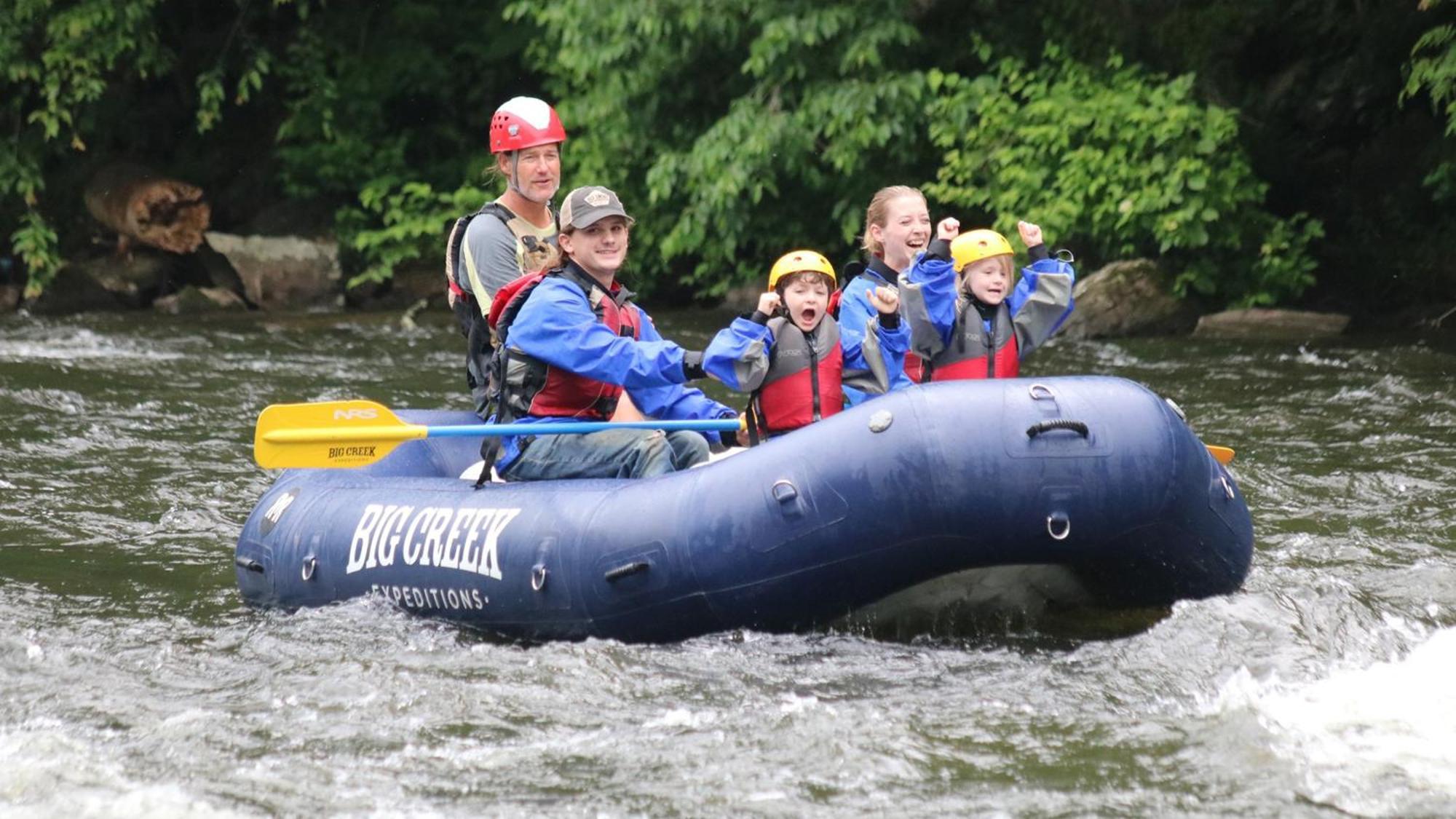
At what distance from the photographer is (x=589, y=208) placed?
4.90 meters

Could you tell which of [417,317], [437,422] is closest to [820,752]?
[437,422]

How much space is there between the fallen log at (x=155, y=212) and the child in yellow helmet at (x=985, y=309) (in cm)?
1049

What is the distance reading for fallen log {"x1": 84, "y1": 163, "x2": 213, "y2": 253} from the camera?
14.5 meters

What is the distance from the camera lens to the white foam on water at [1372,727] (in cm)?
349

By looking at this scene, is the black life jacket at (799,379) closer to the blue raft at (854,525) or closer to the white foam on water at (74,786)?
the blue raft at (854,525)

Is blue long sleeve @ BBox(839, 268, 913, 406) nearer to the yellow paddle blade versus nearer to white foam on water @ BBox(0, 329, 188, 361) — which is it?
the yellow paddle blade

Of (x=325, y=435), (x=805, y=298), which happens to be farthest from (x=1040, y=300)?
(x=325, y=435)

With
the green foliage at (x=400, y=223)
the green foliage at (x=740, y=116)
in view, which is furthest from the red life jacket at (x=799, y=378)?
the green foliage at (x=400, y=223)

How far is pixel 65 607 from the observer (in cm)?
532

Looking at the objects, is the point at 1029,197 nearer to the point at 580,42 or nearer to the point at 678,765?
the point at 580,42

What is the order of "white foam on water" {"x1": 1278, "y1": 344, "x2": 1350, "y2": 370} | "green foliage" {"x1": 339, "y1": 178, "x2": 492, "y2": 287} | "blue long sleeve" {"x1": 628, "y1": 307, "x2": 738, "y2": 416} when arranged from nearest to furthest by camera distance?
"blue long sleeve" {"x1": 628, "y1": 307, "x2": 738, "y2": 416} < "white foam on water" {"x1": 1278, "y1": 344, "x2": 1350, "y2": 370} < "green foliage" {"x1": 339, "y1": 178, "x2": 492, "y2": 287}

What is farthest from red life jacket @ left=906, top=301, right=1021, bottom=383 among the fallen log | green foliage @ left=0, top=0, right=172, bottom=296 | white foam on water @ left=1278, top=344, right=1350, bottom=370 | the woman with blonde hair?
the fallen log

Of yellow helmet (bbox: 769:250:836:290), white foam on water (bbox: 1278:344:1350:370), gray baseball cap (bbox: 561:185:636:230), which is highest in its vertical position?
gray baseball cap (bbox: 561:185:636:230)

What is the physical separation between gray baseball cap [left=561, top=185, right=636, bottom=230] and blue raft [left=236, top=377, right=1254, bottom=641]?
71 centimetres
